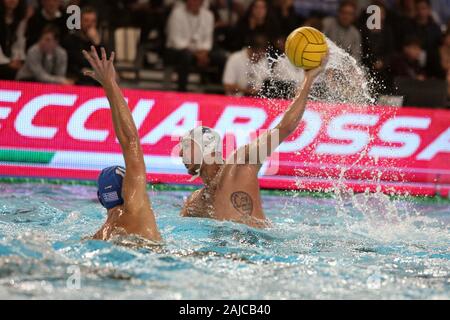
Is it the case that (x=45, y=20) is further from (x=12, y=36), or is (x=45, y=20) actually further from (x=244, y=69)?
(x=244, y=69)

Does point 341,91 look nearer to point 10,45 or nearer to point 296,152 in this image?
point 296,152

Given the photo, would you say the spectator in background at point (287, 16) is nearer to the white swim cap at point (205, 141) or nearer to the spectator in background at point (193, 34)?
the spectator in background at point (193, 34)

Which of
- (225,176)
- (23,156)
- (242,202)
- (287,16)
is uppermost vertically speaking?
(287,16)

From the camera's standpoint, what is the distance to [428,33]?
1186 cm

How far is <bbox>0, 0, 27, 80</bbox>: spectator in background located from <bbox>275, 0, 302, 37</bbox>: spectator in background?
3.16m

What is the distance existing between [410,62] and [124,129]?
23.4 ft

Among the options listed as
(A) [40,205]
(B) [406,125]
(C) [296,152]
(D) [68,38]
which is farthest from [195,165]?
(D) [68,38]

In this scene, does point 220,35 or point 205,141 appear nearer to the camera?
point 205,141

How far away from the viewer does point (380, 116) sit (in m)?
9.39

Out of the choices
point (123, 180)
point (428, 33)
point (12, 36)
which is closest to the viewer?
point (123, 180)

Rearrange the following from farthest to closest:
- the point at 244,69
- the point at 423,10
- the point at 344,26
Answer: the point at 423,10
the point at 344,26
the point at 244,69

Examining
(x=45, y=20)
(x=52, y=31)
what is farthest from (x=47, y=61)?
(x=45, y=20)

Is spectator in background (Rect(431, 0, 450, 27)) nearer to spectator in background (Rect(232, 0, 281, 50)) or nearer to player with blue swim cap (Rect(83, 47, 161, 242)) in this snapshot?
spectator in background (Rect(232, 0, 281, 50))
